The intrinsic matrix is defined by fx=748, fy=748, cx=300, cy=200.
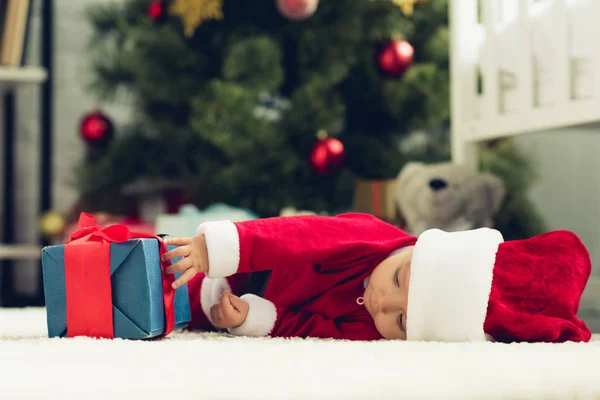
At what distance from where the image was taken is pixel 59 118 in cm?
236

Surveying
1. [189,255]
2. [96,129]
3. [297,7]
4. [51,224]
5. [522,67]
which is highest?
[297,7]

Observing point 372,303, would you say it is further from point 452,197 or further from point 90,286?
point 452,197

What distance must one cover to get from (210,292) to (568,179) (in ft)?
5.50

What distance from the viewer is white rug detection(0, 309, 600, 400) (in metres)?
0.48

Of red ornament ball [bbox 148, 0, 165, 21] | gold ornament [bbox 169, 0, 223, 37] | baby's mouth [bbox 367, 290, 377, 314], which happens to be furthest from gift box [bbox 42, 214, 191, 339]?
red ornament ball [bbox 148, 0, 165, 21]

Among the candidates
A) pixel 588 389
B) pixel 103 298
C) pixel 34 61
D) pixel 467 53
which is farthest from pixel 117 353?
pixel 34 61

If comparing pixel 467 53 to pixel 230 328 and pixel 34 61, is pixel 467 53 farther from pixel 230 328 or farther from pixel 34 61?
pixel 34 61

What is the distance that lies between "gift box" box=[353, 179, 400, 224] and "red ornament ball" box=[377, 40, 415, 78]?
29 cm

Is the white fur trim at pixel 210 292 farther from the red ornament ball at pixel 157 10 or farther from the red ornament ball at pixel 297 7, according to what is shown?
the red ornament ball at pixel 157 10

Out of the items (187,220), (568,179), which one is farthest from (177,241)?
(568,179)

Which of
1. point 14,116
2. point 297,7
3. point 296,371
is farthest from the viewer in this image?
point 14,116

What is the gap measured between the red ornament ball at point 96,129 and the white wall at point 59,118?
1.05ft

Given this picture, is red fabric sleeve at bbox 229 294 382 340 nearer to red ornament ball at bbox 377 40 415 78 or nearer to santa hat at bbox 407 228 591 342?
santa hat at bbox 407 228 591 342

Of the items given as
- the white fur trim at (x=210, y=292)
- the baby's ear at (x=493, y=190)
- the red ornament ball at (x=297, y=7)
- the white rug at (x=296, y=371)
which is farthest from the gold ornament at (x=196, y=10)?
the white rug at (x=296, y=371)
